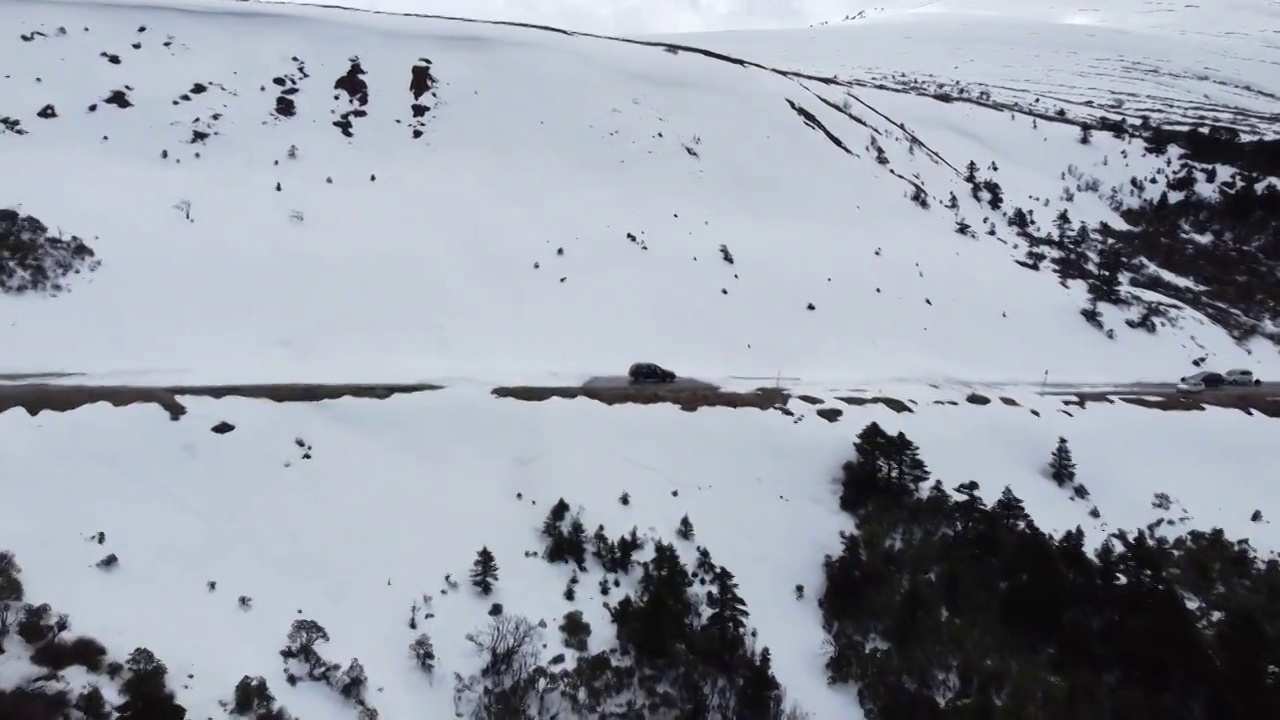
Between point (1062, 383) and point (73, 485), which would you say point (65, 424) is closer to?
point (73, 485)

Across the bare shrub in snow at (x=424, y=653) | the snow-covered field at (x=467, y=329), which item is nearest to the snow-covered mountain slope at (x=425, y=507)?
the snow-covered field at (x=467, y=329)

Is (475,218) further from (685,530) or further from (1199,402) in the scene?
(1199,402)

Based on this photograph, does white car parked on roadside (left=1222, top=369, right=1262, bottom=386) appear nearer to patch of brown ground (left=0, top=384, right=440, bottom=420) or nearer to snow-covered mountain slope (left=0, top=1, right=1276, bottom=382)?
snow-covered mountain slope (left=0, top=1, right=1276, bottom=382)

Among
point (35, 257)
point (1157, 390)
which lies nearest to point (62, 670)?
point (35, 257)

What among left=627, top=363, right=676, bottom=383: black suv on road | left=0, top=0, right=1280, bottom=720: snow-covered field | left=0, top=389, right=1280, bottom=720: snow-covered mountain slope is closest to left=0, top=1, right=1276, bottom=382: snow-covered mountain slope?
left=0, top=0, right=1280, bottom=720: snow-covered field

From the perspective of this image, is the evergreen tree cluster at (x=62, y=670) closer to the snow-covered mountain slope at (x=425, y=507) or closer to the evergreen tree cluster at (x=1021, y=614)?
the snow-covered mountain slope at (x=425, y=507)

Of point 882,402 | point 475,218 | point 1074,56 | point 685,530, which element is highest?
point 1074,56
